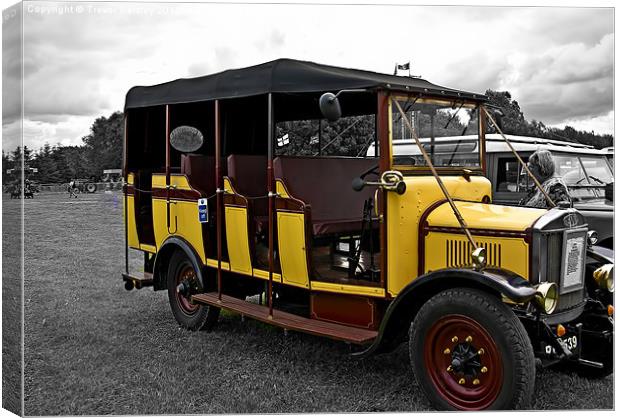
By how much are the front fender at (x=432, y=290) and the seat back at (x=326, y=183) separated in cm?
159

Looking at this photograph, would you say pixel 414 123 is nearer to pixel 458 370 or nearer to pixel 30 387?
pixel 458 370

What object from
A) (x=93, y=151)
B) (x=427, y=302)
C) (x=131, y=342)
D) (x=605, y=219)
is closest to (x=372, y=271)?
(x=427, y=302)

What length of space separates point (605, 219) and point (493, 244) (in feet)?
13.1

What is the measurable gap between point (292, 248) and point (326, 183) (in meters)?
1.00

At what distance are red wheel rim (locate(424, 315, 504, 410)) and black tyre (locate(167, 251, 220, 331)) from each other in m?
3.00

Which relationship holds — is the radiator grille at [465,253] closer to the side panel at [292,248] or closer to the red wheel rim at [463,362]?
the red wheel rim at [463,362]

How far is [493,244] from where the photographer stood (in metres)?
4.77

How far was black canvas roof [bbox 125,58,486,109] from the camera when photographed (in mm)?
5234

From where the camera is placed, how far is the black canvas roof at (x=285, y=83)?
17.2ft

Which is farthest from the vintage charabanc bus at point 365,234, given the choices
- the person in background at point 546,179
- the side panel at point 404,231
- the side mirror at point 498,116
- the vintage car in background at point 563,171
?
the vintage car in background at point 563,171

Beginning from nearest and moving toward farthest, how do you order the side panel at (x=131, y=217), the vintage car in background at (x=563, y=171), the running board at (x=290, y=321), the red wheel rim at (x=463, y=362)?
the red wheel rim at (x=463, y=362), the running board at (x=290, y=321), the side panel at (x=131, y=217), the vintage car in background at (x=563, y=171)

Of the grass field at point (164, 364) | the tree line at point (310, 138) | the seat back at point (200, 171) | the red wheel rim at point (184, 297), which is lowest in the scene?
the grass field at point (164, 364)

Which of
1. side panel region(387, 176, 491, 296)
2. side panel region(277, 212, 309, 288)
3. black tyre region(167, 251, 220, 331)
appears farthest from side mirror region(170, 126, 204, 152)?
side panel region(387, 176, 491, 296)

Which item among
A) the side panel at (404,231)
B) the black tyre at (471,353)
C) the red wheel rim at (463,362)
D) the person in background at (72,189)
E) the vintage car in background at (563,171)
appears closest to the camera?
the black tyre at (471,353)
